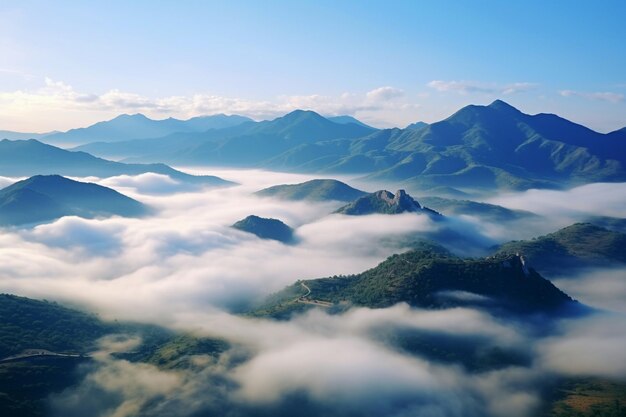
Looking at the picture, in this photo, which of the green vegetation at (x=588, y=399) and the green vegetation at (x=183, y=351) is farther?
the green vegetation at (x=183, y=351)

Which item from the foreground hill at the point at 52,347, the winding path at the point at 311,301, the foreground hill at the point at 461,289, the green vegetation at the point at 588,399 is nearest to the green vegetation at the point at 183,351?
the foreground hill at the point at 52,347

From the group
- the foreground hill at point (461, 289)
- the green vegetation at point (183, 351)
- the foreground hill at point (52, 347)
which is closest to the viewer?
the foreground hill at point (52, 347)

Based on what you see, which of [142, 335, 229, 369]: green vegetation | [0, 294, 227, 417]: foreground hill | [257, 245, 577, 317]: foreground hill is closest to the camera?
[0, 294, 227, 417]: foreground hill

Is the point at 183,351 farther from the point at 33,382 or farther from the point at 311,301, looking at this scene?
the point at 311,301

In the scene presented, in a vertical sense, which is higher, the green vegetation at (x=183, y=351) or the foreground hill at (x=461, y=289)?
the foreground hill at (x=461, y=289)

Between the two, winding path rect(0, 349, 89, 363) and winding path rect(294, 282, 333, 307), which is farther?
winding path rect(294, 282, 333, 307)

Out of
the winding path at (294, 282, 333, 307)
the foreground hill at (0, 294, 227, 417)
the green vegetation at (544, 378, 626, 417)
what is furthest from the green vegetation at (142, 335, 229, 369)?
the green vegetation at (544, 378, 626, 417)

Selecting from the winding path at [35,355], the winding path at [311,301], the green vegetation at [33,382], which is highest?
the winding path at [311,301]

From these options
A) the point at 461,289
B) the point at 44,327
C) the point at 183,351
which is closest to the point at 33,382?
the point at 183,351

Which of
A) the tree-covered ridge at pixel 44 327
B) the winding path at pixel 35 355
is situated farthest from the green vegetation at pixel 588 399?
the tree-covered ridge at pixel 44 327

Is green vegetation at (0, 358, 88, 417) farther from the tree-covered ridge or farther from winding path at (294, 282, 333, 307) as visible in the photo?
winding path at (294, 282, 333, 307)

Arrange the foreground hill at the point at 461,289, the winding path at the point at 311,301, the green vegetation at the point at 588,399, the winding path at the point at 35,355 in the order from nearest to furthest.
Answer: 1. the green vegetation at the point at 588,399
2. the winding path at the point at 35,355
3. the foreground hill at the point at 461,289
4. the winding path at the point at 311,301

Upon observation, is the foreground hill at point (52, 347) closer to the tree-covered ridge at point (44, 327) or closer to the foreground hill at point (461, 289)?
the tree-covered ridge at point (44, 327)
